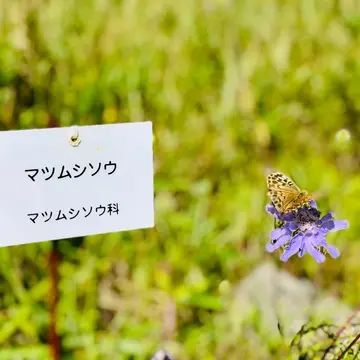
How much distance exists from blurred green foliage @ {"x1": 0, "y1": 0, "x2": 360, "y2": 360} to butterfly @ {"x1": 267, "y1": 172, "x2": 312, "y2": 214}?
27cm

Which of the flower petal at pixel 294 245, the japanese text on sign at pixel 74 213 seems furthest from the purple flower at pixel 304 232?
the japanese text on sign at pixel 74 213

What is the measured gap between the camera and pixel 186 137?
1.37 metres

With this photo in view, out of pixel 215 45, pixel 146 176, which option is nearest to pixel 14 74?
pixel 215 45

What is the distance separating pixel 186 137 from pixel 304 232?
0.67 meters

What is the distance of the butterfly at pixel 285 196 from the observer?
73cm

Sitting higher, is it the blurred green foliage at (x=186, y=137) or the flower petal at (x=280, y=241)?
the blurred green foliage at (x=186, y=137)

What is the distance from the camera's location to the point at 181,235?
125 cm

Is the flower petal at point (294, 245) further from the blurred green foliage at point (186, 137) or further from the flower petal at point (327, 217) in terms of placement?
the blurred green foliage at point (186, 137)

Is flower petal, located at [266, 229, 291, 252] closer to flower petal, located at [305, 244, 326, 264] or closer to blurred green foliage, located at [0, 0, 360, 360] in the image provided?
flower petal, located at [305, 244, 326, 264]

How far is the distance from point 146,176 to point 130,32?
70 centimetres

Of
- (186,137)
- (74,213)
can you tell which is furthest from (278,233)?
(186,137)

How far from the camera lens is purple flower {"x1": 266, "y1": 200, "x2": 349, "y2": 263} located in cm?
72

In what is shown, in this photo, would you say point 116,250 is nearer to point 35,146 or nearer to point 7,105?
point 7,105

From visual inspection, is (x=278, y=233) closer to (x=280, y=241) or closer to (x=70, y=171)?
(x=280, y=241)
